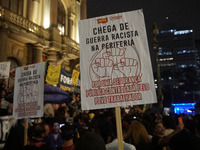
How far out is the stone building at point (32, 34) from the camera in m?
12.0

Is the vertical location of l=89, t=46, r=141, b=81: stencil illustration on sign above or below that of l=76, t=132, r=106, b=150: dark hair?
above

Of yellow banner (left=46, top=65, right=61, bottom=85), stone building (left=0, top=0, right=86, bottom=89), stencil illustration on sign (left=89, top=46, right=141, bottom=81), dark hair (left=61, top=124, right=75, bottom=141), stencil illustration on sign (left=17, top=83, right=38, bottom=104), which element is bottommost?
dark hair (left=61, top=124, right=75, bottom=141)

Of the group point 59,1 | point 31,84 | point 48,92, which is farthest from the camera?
point 59,1

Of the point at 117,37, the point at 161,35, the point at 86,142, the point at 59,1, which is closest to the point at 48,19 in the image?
the point at 59,1

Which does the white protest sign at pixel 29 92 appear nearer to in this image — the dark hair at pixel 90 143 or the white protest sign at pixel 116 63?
the white protest sign at pixel 116 63

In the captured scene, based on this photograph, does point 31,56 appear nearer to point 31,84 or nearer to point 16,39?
point 16,39

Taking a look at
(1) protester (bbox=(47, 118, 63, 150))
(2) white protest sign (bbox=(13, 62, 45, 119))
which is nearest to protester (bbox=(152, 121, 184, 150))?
(1) protester (bbox=(47, 118, 63, 150))

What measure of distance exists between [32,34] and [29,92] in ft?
33.8

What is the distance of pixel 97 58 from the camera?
121 inches

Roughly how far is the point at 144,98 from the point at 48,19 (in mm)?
16008

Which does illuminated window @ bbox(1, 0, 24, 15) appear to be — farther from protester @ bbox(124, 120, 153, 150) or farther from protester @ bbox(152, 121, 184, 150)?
protester @ bbox(152, 121, 184, 150)

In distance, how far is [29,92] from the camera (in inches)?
Answer: 183

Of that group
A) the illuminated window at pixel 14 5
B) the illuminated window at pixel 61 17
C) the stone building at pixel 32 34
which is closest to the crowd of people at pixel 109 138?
the stone building at pixel 32 34

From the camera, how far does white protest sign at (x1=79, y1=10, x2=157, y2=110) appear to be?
111 inches
